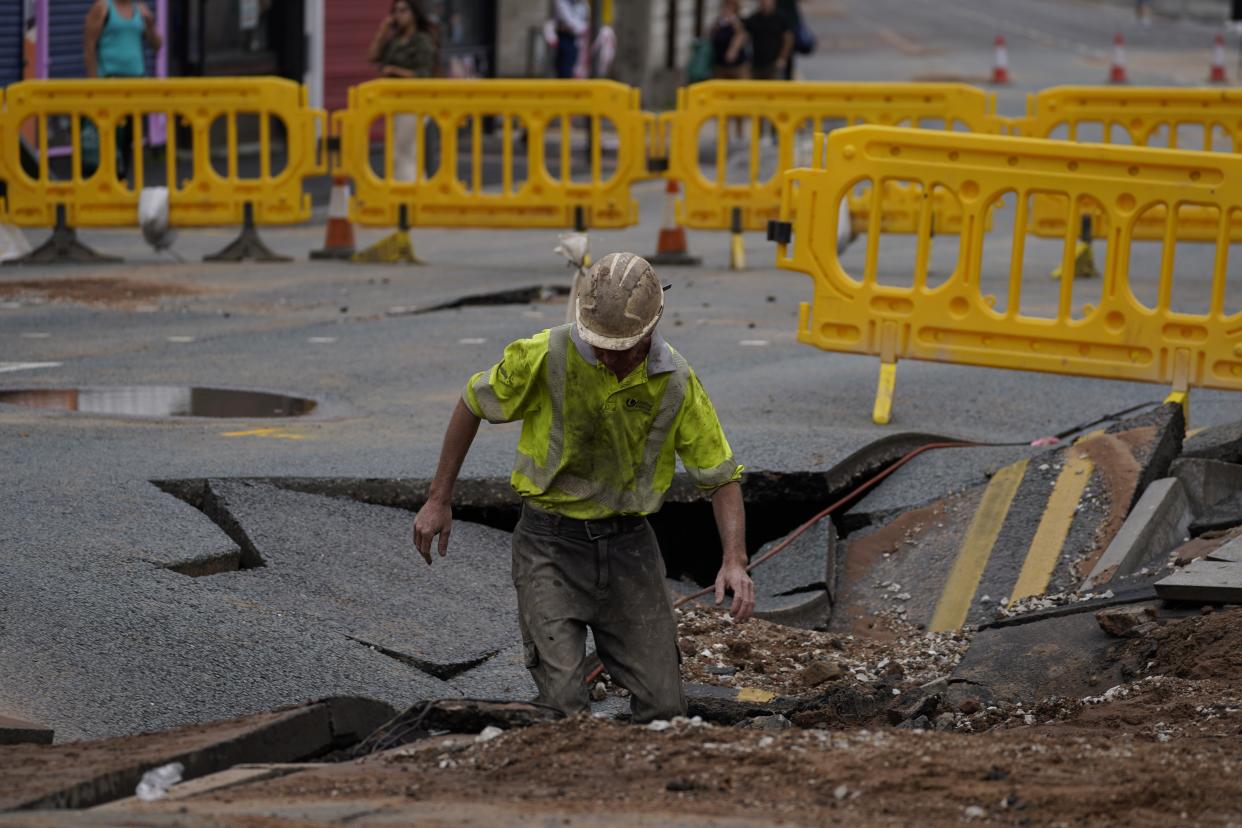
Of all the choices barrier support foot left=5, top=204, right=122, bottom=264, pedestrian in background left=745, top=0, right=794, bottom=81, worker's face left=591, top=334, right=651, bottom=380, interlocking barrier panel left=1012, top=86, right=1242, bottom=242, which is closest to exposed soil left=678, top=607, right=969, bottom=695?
worker's face left=591, top=334, right=651, bottom=380

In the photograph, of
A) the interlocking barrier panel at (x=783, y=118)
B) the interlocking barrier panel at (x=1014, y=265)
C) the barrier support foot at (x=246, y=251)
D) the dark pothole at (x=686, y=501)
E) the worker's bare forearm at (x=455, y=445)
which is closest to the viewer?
the worker's bare forearm at (x=455, y=445)

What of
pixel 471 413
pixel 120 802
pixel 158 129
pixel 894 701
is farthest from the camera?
pixel 158 129

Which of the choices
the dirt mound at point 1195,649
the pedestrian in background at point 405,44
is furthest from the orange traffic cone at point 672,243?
the dirt mound at point 1195,649

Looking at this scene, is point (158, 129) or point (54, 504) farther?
point (158, 129)

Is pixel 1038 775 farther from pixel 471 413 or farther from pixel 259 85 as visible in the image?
pixel 259 85

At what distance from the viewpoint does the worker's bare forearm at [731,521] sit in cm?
529

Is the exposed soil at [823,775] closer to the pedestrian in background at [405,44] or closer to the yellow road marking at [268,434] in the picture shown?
the yellow road marking at [268,434]

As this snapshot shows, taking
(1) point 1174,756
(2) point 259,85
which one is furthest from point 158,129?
(1) point 1174,756

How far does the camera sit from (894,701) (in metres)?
6.27

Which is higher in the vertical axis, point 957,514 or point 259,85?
point 259,85

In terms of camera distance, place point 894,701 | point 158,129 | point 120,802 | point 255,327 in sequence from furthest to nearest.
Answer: point 158,129 < point 255,327 < point 894,701 < point 120,802

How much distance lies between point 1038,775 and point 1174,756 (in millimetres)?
435

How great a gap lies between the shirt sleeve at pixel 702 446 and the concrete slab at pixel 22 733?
1.82 meters

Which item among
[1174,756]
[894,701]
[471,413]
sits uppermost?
[471,413]
